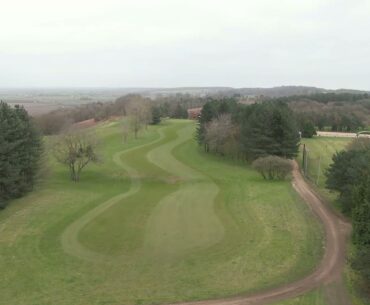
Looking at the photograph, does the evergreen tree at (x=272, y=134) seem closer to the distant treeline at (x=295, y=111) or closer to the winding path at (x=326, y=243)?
the winding path at (x=326, y=243)

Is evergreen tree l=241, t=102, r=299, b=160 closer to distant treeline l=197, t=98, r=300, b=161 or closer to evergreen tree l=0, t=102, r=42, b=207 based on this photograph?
distant treeline l=197, t=98, r=300, b=161

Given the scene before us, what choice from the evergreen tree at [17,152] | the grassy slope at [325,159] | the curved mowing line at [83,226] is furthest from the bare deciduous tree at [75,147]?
the grassy slope at [325,159]

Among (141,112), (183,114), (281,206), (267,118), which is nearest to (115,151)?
(141,112)

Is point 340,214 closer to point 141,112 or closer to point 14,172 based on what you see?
point 14,172

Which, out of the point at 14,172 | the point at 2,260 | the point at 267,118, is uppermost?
the point at 267,118

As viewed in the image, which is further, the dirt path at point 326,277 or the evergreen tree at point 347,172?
the evergreen tree at point 347,172

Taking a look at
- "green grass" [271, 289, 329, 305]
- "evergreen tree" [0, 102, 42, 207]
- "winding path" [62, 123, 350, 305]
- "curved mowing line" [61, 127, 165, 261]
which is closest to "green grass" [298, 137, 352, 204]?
"winding path" [62, 123, 350, 305]

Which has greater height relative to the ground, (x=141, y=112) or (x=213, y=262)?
(x=141, y=112)

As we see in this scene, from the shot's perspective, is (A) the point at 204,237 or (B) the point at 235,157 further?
(B) the point at 235,157
